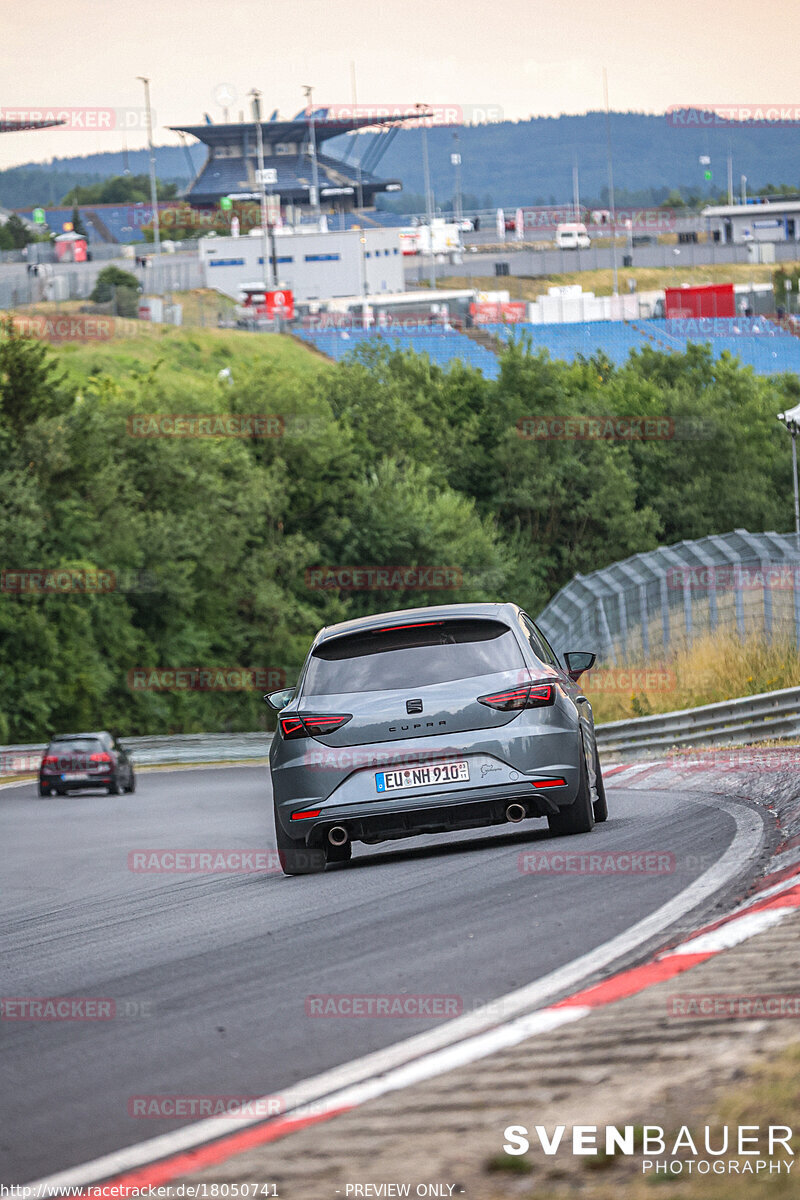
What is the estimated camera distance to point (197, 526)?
203 feet

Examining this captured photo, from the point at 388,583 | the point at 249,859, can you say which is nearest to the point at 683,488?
the point at 388,583

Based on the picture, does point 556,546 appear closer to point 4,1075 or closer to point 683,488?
point 683,488

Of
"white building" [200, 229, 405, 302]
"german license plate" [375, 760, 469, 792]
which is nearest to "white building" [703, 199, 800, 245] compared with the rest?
"white building" [200, 229, 405, 302]

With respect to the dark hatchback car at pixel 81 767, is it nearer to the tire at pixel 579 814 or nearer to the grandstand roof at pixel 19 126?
the tire at pixel 579 814

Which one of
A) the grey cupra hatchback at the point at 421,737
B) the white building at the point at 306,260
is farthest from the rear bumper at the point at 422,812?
the white building at the point at 306,260

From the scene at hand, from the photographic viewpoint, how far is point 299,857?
10602 millimetres

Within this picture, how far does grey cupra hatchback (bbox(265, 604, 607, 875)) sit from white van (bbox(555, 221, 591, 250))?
168 meters

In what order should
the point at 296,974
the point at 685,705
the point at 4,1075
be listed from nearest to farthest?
the point at 4,1075 → the point at 296,974 → the point at 685,705

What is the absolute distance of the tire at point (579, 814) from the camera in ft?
34.4

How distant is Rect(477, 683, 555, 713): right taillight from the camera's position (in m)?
10.1

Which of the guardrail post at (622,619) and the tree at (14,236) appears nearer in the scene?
the guardrail post at (622,619)

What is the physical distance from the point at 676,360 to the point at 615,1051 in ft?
311

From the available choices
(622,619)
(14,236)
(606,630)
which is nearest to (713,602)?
(622,619)

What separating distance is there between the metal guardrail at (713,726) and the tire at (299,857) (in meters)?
10.5
